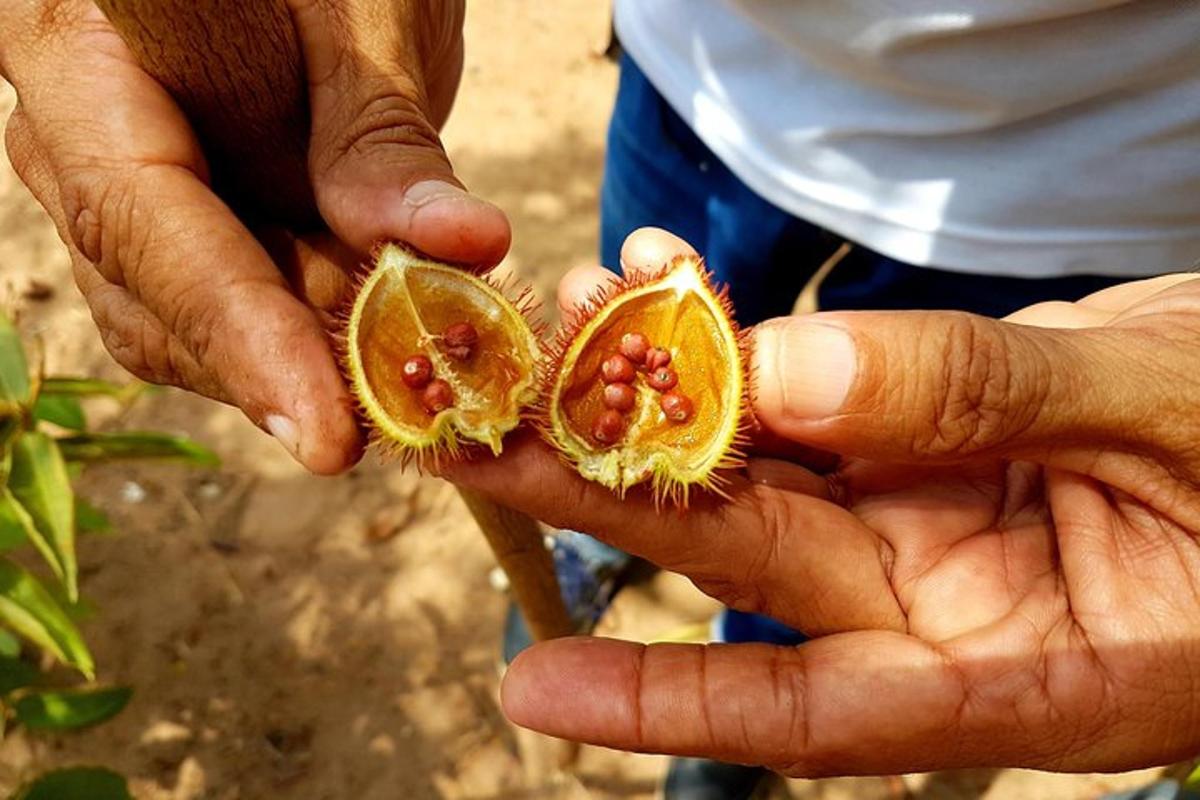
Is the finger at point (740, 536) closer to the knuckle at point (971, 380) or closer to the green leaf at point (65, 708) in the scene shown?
the knuckle at point (971, 380)

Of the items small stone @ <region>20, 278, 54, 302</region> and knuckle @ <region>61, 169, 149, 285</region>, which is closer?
knuckle @ <region>61, 169, 149, 285</region>

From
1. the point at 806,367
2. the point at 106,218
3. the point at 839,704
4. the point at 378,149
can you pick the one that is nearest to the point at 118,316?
the point at 106,218

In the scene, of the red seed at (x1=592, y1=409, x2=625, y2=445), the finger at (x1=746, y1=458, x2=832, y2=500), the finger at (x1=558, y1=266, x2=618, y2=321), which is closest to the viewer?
the finger at (x1=746, y1=458, x2=832, y2=500)

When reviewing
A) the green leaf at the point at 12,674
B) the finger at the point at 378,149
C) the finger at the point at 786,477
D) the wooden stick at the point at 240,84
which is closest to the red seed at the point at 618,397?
the finger at the point at 786,477

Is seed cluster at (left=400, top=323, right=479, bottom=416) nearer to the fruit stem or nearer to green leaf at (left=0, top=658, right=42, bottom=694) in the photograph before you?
the fruit stem

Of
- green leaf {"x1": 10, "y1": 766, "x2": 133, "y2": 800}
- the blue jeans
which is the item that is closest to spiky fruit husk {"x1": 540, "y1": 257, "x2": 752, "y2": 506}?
the blue jeans

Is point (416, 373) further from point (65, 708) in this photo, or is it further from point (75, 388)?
point (65, 708)
